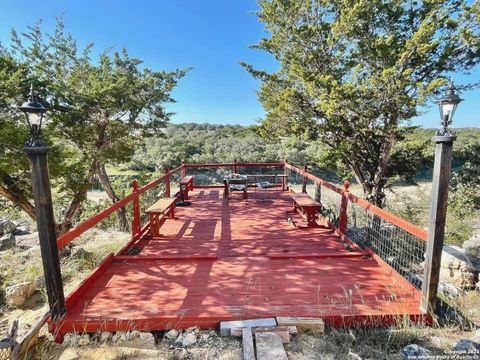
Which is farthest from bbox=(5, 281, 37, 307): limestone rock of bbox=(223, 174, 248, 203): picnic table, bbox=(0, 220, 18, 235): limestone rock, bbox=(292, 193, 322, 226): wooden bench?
bbox=(0, 220, 18, 235): limestone rock

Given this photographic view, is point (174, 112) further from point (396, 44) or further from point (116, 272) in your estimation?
point (116, 272)

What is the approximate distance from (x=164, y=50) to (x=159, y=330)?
1734 centimetres

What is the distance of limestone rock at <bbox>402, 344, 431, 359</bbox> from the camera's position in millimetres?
2074

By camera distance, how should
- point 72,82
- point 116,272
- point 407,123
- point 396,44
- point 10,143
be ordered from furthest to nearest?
point 72,82, point 407,123, point 396,44, point 10,143, point 116,272

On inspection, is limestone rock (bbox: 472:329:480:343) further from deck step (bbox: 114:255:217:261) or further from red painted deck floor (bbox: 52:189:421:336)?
deck step (bbox: 114:255:217:261)

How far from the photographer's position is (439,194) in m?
2.42

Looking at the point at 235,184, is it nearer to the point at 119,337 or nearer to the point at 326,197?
the point at 119,337

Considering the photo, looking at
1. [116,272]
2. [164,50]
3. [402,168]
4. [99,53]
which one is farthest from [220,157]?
[116,272]

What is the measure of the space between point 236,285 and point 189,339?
35.2 inches

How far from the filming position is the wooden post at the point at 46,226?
7.45ft

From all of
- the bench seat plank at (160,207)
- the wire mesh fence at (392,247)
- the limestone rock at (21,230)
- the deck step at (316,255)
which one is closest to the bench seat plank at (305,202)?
the wire mesh fence at (392,247)

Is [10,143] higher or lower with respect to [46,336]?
higher

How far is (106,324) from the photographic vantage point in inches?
96.4

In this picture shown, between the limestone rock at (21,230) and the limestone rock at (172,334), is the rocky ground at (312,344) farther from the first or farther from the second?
the limestone rock at (21,230)
